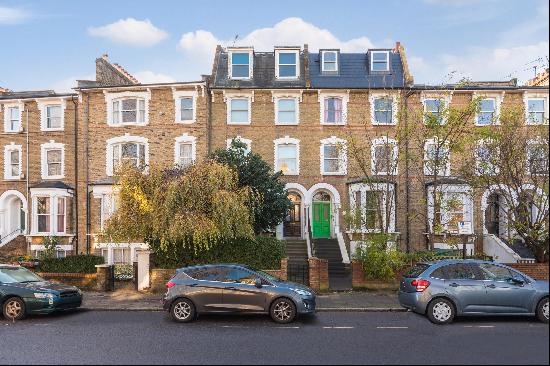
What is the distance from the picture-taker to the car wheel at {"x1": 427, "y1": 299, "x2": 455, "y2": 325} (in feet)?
40.7

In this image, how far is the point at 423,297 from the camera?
1258cm

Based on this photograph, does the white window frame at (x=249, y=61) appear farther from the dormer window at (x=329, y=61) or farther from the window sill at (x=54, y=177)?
the window sill at (x=54, y=177)

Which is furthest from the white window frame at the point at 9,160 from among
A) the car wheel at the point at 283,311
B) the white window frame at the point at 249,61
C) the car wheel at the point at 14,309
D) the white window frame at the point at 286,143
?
the car wheel at the point at 283,311

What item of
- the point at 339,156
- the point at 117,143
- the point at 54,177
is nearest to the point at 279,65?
the point at 339,156

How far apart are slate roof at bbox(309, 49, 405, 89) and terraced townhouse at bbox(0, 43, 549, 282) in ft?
0.34

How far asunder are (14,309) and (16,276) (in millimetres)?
1381

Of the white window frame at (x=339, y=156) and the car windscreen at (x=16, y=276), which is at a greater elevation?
the white window frame at (x=339, y=156)

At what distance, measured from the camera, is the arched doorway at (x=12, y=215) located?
28.2m

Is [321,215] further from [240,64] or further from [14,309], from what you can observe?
[14,309]

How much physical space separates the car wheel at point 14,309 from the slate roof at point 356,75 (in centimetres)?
1763

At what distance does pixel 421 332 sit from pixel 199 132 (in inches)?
691

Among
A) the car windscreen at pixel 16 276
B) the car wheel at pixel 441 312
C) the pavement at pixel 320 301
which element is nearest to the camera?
the car wheel at pixel 441 312

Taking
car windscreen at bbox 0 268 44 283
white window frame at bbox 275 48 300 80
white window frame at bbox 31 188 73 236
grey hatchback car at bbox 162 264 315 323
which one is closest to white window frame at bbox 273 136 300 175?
white window frame at bbox 275 48 300 80

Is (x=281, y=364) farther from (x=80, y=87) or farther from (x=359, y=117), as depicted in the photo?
(x=80, y=87)
